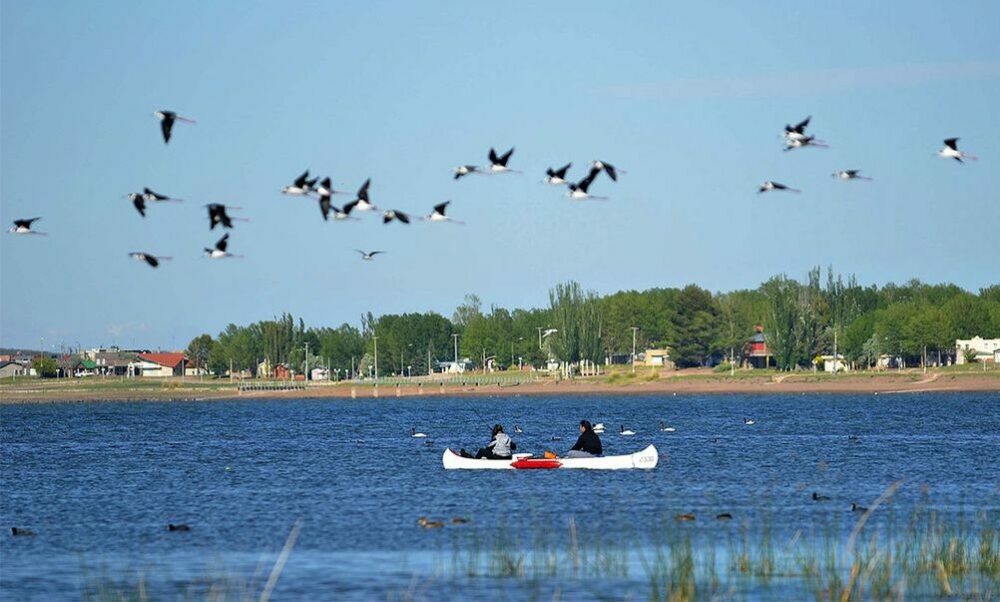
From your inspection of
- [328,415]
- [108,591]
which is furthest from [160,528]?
[328,415]

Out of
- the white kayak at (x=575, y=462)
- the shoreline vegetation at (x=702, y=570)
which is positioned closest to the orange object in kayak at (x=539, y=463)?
the white kayak at (x=575, y=462)

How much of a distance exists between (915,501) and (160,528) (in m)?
18.6

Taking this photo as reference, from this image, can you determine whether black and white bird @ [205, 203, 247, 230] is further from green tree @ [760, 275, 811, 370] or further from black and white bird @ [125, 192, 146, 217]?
green tree @ [760, 275, 811, 370]

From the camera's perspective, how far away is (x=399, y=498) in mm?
46156

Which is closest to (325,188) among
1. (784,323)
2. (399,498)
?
(399,498)

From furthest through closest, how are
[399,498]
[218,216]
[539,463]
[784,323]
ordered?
[784,323] < [539,463] < [399,498] < [218,216]

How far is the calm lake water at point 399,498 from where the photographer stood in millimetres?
30344

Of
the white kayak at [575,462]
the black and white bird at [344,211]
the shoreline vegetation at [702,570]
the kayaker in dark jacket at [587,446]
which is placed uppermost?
the black and white bird at [344,211]

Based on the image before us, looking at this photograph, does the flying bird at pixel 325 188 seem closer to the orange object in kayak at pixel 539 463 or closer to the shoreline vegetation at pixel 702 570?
the shoreline vegetation at pixel 702 570

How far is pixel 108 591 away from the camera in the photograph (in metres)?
27.4

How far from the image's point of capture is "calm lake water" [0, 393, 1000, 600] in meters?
30.3

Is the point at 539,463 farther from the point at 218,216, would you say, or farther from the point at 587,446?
the point at 218,216

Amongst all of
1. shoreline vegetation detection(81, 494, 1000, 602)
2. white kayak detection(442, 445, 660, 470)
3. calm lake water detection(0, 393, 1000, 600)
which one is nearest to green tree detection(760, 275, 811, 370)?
calm lake water detection(0, 393, 1000, 600)

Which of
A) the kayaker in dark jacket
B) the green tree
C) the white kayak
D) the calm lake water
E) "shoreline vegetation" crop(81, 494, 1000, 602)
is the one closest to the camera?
"shoreline vegetation" crop(81, 494, 1000, 602)
